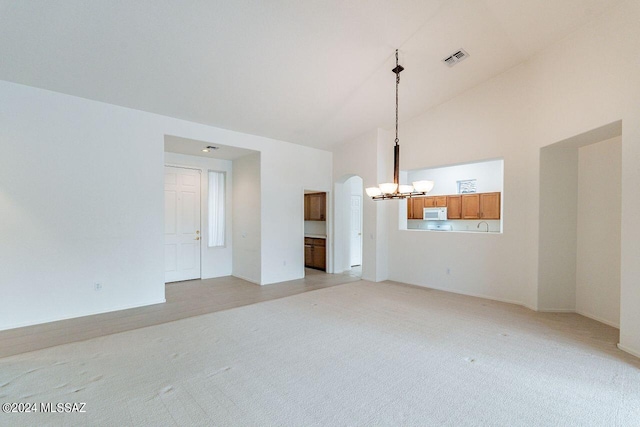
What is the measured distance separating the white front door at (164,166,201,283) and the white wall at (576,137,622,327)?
697 cm

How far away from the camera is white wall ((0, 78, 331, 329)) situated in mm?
3693

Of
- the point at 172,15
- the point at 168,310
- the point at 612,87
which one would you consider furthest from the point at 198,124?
the point at 612,87

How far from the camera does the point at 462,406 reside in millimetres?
2178

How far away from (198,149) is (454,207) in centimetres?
644

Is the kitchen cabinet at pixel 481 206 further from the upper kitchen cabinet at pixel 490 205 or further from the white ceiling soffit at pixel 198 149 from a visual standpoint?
the white ceiling soffit at pixel 198 149

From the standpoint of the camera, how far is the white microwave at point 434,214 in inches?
315

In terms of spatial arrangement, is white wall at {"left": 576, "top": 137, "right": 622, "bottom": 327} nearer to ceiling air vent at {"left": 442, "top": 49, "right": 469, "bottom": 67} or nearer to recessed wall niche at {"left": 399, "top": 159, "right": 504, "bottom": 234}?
ceiling air vent at {"left": 442, "top": 49, "right": 469, "bottom": 67}

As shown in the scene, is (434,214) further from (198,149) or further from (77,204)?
(77,204)

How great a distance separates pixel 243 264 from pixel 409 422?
5.17 metres

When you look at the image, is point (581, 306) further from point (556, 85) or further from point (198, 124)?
point (198, 124)

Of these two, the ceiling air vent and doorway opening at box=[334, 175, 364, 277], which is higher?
the ceiling air vent

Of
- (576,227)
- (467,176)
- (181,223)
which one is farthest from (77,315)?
(467,176)

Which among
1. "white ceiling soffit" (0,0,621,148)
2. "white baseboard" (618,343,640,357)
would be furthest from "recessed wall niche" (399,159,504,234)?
"white baseboard" (618,343,640,357)

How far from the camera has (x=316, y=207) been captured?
7.82 metres
